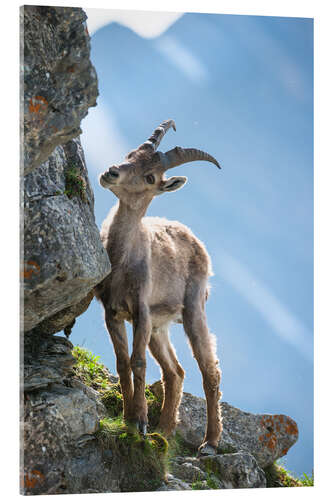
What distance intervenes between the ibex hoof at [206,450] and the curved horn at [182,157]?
4332 millimetres

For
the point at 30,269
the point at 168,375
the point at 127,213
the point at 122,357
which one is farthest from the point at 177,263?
the point at 30,269

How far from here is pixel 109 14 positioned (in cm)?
848

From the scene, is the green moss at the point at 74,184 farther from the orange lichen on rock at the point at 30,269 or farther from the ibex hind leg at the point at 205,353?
the ibex hind leg at the point at 205,353

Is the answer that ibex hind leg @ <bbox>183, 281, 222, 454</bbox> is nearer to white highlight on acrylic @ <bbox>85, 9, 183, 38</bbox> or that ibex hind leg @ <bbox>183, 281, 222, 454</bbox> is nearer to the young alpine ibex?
the young alpine ibex

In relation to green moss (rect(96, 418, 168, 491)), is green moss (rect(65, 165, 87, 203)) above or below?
above

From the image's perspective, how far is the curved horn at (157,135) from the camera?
9547 millimetres

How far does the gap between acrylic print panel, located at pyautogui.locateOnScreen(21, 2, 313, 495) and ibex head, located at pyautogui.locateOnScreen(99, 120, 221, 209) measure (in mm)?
23

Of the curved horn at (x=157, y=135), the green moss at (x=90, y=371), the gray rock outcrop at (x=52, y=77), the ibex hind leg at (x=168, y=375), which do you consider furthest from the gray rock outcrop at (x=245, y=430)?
the gray rock outcrop at (x=52, y=77)

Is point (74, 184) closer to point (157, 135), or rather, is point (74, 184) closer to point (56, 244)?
point (56, 244)

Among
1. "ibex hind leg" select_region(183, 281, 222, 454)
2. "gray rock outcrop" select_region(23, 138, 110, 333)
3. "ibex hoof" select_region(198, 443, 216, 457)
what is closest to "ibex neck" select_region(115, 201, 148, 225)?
"gray rock outcrop" select_region(23, 138, 110, 333)

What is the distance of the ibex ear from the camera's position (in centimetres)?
940

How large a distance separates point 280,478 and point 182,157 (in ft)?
18.6
